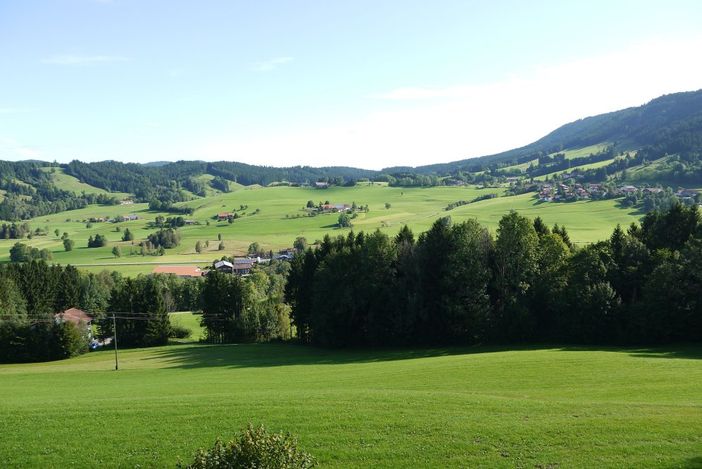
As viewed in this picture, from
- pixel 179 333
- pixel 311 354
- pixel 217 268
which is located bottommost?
pixel 179 333

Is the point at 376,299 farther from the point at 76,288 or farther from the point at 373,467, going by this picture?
the point at 76,288

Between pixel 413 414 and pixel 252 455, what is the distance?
12.7 meters

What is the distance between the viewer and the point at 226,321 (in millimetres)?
76688

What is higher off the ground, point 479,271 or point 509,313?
point 479,271

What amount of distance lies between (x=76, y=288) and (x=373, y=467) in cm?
9258

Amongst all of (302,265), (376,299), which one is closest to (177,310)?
(302,265)

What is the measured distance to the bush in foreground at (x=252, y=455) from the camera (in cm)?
1404

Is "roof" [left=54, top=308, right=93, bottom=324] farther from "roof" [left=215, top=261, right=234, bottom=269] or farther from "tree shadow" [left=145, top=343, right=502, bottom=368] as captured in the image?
"roof" [left=215, top=261, right=234, bottom=269]

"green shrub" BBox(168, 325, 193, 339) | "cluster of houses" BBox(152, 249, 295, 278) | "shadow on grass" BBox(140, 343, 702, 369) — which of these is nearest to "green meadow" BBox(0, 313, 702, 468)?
"shadow on grass" BBox(140, 343, 702, 369)

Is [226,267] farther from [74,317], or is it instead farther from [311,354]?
[311,354]

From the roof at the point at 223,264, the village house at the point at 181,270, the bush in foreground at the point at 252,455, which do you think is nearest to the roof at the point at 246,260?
the roof at the point at 223,264

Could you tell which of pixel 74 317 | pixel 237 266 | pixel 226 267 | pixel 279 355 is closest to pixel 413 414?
pixel 279 355

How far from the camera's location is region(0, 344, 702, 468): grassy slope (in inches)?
820

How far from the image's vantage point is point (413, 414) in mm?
25109
